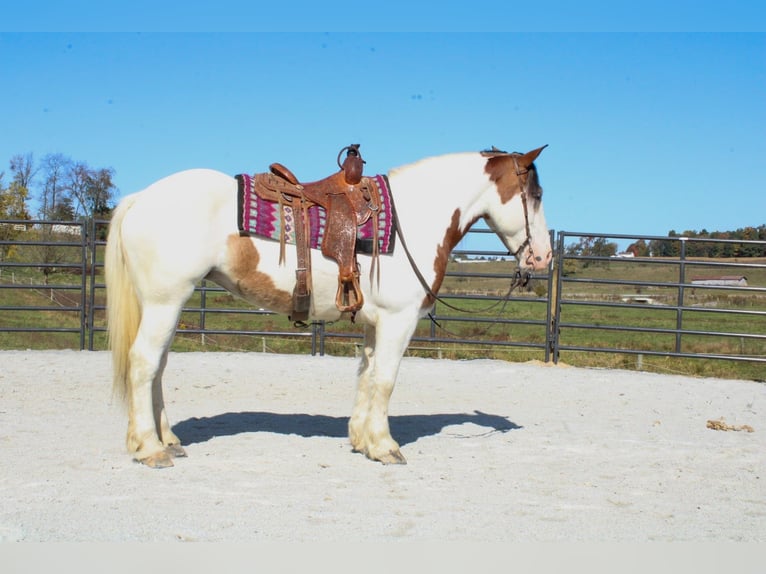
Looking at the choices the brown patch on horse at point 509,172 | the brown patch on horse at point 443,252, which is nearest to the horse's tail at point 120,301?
the brown patch on horse at point 443,252

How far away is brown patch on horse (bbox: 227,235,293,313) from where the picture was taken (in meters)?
3.61

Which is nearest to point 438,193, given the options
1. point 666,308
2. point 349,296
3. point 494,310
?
point 349,296

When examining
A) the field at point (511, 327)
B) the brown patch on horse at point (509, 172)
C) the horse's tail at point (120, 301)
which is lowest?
the field at point (511, 327)

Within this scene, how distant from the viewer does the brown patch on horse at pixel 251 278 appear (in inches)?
142

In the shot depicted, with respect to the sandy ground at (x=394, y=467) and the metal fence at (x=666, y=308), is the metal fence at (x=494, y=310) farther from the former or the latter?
the sandy ground at (x=394, y=467)

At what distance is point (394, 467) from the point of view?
12.2 feet

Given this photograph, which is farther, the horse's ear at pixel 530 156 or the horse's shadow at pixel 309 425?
the horse's shadow at pixel 309 425

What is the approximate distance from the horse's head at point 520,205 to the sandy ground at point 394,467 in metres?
1.20

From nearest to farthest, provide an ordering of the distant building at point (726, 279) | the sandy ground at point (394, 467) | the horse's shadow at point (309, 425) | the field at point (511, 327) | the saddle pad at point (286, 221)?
the sandy ground at point (394, 467)
the saddle pad at point (286, 221)
the horse's shadow at point (309, 425)
the field at point (511, 327)
the distant building at point (726, 279)

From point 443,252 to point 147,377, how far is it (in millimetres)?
1729

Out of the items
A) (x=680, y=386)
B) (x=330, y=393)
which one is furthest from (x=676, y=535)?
(x=680, y=386)

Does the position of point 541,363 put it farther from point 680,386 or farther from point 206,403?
point 206,403

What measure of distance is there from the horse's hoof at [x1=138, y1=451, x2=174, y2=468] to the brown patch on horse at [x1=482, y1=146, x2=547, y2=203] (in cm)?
233

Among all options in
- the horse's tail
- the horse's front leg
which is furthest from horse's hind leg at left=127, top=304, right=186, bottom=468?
the horse's front leg
